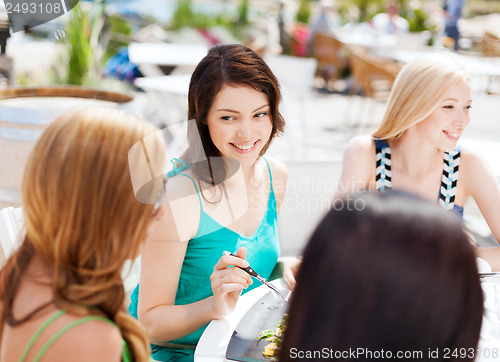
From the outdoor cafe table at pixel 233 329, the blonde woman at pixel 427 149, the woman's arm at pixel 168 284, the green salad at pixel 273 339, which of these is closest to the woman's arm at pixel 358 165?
the blonde woman at pixel 427 149

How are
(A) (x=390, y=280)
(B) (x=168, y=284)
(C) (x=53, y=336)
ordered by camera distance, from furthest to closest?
(B) (x=168, y=284) → (C) (x=53, y=336) → (A) (x=390, y=280)

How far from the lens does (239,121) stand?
1708 millimetres

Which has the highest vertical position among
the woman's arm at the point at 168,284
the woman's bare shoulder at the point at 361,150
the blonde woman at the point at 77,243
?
the blonde woman at the point at 77,243

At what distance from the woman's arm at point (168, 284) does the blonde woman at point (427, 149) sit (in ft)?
3.03

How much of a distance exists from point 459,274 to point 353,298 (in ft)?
0.50

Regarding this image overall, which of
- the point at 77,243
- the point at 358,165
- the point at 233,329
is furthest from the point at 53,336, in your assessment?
the point at 358,165

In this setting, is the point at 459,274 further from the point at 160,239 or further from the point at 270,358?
the point at 160,239

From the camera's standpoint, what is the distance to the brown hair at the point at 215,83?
166 centimetres

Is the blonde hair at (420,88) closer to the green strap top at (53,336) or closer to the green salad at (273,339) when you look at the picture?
the green salad at (273,339)

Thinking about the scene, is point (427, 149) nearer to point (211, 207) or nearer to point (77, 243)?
point (211, 207)

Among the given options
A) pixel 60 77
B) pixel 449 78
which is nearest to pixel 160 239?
pixel 449 78

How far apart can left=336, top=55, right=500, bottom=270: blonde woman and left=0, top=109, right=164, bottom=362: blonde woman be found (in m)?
1.38

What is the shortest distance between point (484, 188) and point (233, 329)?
54.1 inches

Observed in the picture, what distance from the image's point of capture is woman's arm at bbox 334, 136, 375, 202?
2201 millimetres
